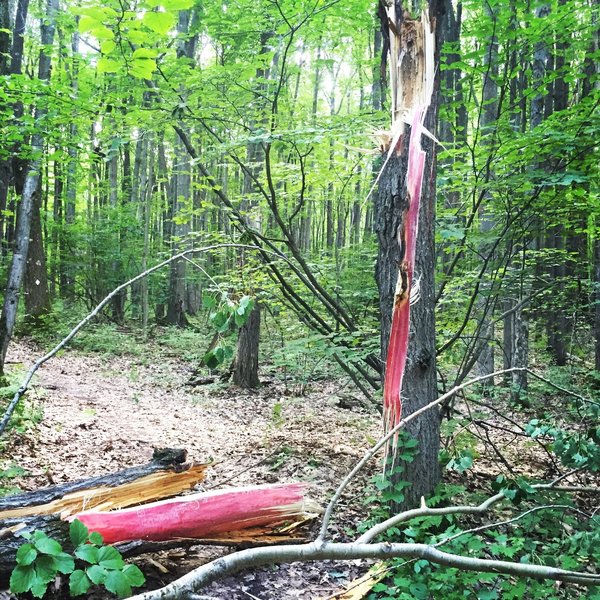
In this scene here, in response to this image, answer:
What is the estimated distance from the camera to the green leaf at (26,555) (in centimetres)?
206

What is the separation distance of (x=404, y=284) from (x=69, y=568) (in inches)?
106

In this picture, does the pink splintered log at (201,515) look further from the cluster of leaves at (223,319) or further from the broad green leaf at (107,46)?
the broad green leaf at (107,46)

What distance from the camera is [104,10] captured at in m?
2.96

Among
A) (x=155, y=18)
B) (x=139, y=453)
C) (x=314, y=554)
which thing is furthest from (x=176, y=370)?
(x=314, y=554)

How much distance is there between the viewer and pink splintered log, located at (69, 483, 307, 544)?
10.7ft

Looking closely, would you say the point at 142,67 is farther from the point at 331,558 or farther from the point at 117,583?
the point at 331,558

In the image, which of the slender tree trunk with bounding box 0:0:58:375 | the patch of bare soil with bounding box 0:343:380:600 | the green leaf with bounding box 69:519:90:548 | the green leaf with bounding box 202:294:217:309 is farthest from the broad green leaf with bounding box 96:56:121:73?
the slender tree trunk with bounding box 0:0:58:375

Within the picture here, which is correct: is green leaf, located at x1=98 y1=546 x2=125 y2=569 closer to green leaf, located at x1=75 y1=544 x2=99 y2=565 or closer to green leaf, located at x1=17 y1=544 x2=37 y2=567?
green leaf, located at x1=75 y1=544 x2=99 y2=565

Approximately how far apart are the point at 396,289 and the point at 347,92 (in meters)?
27.8

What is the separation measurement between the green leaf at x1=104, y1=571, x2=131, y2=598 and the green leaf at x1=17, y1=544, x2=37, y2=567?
0.33m

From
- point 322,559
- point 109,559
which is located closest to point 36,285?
point 109,559

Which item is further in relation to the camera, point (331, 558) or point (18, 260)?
point (18, 260)

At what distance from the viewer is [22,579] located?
2.06 m

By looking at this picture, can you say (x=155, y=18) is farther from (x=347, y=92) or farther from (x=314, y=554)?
(x=347, y=92)
